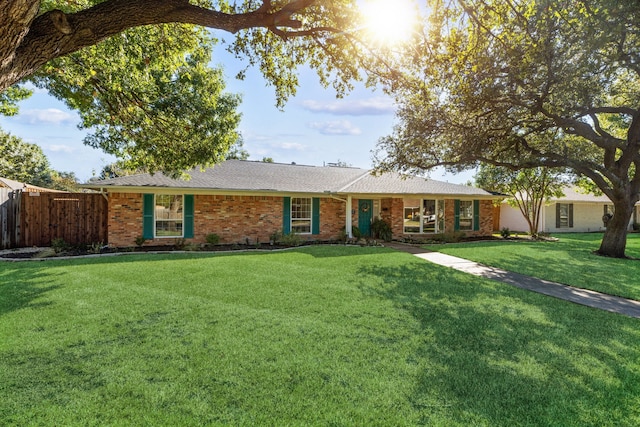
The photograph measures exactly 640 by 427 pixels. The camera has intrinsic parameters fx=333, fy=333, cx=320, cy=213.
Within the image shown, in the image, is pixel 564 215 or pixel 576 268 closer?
pixel 576 268

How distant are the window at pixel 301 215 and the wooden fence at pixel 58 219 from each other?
7.68 meters

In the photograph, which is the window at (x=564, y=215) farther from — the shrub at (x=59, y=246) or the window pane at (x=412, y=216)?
the shrub at (x=59, y=246)

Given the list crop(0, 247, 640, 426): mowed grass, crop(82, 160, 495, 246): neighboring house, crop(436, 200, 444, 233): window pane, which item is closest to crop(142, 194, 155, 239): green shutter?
crop(82, 160, 495, 246): neighboring house

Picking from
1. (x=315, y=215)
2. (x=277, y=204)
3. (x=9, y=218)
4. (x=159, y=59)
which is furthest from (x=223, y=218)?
(x=159, y=59)

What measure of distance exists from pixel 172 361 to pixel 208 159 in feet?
25.8

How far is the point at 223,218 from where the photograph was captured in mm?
14164

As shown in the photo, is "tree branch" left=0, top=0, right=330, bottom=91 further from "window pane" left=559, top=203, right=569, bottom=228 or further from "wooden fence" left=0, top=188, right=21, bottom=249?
"window pane" left=559, top=203, right=569, bottom=228

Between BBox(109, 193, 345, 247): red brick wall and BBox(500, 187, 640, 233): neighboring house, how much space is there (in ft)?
58.2

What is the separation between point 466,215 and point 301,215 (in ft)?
31.8

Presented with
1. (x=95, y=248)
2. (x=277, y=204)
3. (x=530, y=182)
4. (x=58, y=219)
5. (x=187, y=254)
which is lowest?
(x=187, y=254)

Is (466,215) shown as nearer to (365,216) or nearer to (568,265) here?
(365,216)

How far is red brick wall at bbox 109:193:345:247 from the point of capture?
1267 centimetres

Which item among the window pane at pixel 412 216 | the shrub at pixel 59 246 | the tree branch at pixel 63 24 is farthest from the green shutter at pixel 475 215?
the shrub at pixel 59 246

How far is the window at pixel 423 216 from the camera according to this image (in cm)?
1759
